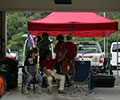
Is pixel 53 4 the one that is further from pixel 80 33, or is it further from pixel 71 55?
pixel 80 33

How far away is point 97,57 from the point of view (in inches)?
662

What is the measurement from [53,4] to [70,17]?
103 inches

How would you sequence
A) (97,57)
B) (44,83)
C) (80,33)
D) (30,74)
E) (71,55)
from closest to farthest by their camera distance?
(30,74) < (71,55) < (44,83) < (80,33) < (97,57)

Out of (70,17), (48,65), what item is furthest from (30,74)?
(70,17)

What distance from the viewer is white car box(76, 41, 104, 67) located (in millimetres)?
16625

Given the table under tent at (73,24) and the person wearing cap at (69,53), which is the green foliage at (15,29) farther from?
the person wearing cap at (69,53)

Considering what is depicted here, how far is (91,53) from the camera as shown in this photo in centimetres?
1686

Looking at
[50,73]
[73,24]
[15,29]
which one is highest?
[15,29]

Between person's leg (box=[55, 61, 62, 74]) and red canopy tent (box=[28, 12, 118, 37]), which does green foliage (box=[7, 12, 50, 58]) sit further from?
person's leg (box=[55, 61, 62, 74])

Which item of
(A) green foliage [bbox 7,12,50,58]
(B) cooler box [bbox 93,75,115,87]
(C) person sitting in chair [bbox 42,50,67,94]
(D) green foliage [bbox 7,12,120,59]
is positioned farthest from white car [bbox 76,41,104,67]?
(A) green foliage [bbox 7,12,50,58]

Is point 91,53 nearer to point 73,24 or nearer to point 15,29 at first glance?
point 73,24

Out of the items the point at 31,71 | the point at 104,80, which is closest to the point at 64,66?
the point at 31,71

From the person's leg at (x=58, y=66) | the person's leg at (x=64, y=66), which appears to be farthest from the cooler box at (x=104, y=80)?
the person's leg at (x=64, y=66)

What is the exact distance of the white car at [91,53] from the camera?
16.6 metres
